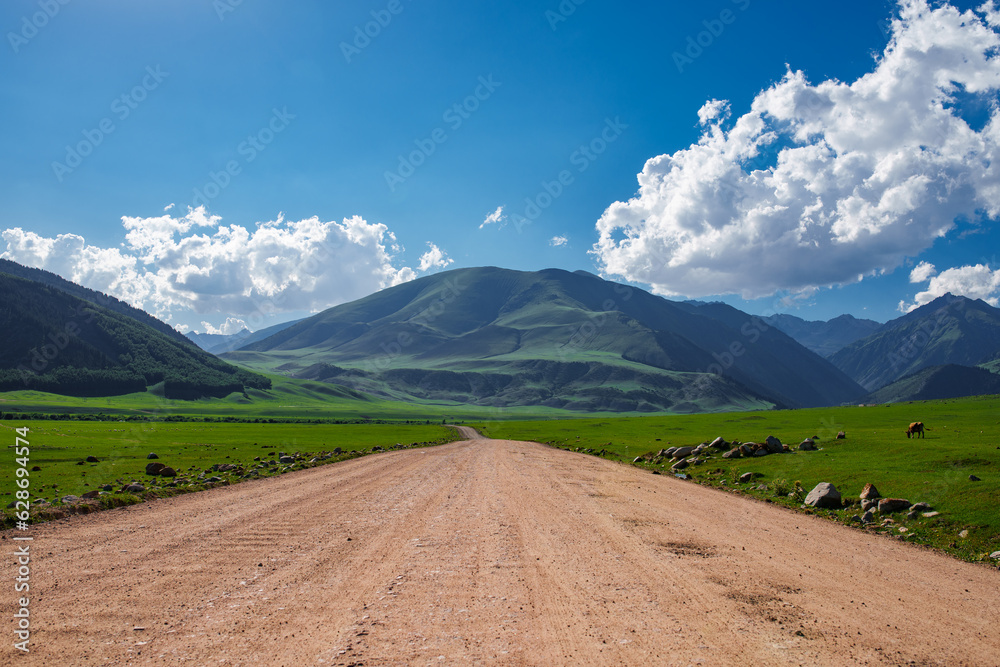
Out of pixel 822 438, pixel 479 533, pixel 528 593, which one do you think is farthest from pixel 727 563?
pixel 822 438

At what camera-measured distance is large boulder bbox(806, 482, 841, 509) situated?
20.8 meters

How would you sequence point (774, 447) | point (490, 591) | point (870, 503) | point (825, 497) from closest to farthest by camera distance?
1. point (490, 591)
2. point (870, 503)
3. point (825, 497)
4. point (774, 447)

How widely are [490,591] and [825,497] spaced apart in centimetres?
1723

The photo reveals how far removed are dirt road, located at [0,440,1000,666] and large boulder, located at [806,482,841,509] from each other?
325 centimetres

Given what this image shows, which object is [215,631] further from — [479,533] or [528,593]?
[479,533]

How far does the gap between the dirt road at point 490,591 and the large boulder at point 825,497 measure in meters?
3.25

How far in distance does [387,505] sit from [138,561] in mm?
9175

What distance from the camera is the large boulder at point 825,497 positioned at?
20.8 meters

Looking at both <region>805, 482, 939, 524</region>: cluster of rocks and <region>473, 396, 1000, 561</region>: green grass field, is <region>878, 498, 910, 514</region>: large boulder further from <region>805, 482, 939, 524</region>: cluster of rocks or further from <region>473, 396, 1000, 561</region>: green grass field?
<region>473, 396, 1000, 561</region>: green grass field

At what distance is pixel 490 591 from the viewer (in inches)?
415

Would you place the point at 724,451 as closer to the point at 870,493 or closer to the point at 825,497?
the point at 825,497

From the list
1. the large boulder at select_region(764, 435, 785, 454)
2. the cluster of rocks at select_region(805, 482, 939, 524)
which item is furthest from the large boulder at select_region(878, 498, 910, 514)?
the large boulder at select_region(764, 435, 785, 454)

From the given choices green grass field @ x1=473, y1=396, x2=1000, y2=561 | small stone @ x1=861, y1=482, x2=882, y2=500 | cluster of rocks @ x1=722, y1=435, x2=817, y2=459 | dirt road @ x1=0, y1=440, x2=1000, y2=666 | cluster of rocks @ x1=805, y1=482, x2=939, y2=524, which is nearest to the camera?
dirt road @ x1=0, y1=440, x2=1000, y2=666

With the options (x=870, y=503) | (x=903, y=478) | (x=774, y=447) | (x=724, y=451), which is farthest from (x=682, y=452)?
(x=870, y=503)
